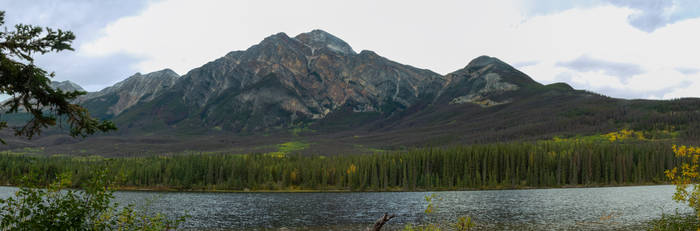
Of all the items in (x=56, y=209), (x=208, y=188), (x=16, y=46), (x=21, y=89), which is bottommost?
(x=208, y=188)

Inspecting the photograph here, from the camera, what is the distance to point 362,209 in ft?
341

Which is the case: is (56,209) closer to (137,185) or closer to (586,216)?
(586,216)

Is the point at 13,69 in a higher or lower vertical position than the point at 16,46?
lower

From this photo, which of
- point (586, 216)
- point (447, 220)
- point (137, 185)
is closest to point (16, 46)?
point (447, 220)

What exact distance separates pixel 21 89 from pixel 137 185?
205 meters

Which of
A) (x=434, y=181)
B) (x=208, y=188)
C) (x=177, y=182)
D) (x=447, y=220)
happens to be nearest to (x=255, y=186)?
(x=208, y=188)


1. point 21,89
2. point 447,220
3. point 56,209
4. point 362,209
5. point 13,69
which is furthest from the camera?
point 362,209

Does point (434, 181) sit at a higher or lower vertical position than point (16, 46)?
lower

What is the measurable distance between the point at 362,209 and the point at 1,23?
9279cm

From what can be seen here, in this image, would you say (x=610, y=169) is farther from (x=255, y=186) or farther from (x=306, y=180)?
(x=255, y=186)

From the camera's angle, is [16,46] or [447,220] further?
[447,220]

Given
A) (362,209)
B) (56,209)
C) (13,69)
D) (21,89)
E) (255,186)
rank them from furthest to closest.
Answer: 1. (255,186)
2. (362,209)
3. (21,89)
4. (13,69)
5. (56,209)

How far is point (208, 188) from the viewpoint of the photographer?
19300 centimetres

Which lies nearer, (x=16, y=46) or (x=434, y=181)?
(x=16, y=46)
